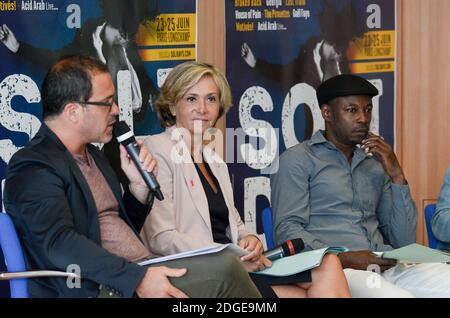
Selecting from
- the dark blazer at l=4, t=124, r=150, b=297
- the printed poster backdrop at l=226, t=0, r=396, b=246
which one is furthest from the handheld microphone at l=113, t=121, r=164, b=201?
the printed poster backdrop at l=226, t=0, r=396, b=246

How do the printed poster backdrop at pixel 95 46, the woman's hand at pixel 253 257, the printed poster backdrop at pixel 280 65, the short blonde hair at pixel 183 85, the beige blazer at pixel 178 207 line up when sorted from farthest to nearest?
the printed poster backdrop at pixel 280 65
the printed poster backdrop at pixel 95 46
the short blonde hair at pixel 183 85
the beige blazer at pixel 178 207
the woman's hand at pixel 253 257

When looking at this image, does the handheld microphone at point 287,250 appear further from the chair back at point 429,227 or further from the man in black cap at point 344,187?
the chair back at point 429,227

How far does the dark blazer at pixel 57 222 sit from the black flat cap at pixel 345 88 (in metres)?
1.57

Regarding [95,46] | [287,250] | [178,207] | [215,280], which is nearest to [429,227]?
[287,250]

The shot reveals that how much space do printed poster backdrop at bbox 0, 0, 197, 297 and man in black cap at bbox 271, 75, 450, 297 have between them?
1.21 m

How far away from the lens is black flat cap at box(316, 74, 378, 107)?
13.0ft

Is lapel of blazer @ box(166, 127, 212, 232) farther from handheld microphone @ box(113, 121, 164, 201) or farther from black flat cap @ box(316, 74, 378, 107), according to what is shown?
black flat cap @ box(316, 74, 378, 107)

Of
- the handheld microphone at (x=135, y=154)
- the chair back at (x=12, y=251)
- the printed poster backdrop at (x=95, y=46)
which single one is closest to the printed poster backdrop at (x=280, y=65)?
the printed poster backdrop at (x=95, y=46)

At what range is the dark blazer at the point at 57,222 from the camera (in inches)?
107

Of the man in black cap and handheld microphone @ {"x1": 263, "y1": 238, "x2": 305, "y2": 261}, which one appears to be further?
the man in black cap

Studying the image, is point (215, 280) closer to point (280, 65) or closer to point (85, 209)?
point (85, 209)

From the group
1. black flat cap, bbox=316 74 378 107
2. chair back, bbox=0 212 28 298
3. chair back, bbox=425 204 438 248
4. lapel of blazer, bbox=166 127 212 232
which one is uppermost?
black flat cap, bbox=316 74 378 107

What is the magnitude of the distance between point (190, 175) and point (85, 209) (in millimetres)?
703
